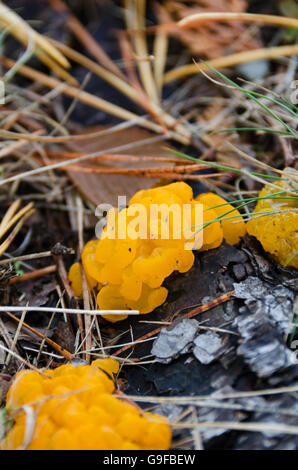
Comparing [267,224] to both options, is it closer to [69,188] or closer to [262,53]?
[69,188]

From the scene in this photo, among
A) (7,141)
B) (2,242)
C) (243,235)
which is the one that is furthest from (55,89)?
(243,235)

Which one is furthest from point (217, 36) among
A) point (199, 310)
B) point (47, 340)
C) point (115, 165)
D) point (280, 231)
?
point (47, 340)

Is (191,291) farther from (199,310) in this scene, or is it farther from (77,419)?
(77,419)

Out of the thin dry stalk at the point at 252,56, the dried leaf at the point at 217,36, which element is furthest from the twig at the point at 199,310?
the dried leaf at the point at 217,36

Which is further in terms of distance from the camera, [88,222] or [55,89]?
[55,89]

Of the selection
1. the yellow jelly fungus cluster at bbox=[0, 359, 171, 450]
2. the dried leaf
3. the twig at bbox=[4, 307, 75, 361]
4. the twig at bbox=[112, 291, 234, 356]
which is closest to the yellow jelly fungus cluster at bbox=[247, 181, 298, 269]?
the twig at bbox=[112, 291, 234, 356]

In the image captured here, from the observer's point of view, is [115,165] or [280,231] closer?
[280,231]
